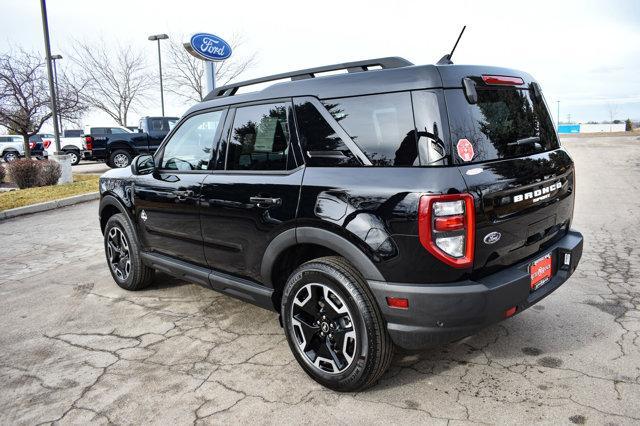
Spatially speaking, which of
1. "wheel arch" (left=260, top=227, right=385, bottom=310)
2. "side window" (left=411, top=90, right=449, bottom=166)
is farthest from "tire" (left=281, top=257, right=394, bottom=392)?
"side window" (left=411, top=90, right=449, bottom=166)

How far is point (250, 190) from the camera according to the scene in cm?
313

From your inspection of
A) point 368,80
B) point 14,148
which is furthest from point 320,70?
point 14,148

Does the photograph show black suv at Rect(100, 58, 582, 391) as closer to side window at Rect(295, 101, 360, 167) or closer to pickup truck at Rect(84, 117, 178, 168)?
side window at Rect(295, 101, 360, 167)

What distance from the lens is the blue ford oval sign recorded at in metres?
12.5

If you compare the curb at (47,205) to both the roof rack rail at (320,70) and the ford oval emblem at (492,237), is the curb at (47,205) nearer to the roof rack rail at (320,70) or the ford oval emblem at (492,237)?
the roof rack rail at (320,70)

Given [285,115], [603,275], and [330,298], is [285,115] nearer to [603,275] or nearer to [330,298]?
[330,298]

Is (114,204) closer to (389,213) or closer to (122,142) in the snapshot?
(389,213)

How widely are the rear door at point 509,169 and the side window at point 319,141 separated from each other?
620mm

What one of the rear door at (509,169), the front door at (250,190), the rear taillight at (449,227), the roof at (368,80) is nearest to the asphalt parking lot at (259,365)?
the front door at (250,190)

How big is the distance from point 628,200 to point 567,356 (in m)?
6.76

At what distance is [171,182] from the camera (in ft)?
12.7

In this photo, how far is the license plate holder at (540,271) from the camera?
273 cm

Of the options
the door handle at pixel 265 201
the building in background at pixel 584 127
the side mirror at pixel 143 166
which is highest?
the building in background at pixel 584 127

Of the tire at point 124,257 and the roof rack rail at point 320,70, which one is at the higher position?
the roof rack rail at point 320,70
